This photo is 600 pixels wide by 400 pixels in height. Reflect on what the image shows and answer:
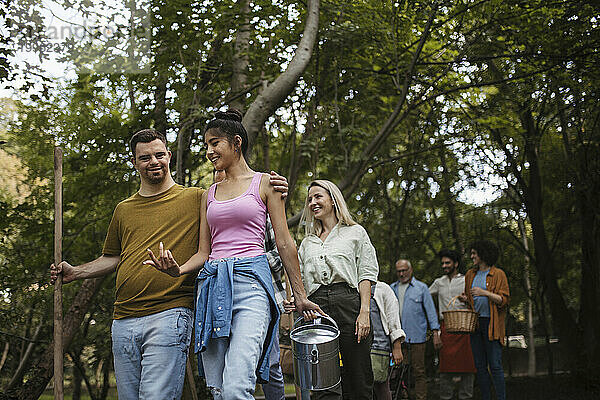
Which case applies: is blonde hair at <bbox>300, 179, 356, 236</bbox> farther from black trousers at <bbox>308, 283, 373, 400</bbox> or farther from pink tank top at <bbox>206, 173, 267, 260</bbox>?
pink tank top at <bbox>206, 173, 267, 260</bbox>

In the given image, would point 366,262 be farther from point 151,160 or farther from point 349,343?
point 151,160

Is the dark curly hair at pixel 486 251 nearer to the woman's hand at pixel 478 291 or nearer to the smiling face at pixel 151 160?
the woman's hand at pixel 478 291

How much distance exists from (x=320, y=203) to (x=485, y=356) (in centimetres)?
328

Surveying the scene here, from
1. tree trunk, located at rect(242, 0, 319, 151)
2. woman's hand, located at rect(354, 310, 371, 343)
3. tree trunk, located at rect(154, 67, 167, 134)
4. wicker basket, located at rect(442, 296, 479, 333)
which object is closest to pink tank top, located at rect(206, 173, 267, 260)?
woman's hand, located at rect(354, 310, 371, 343)

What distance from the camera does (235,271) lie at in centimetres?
288

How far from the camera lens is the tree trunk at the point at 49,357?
5.22 metres

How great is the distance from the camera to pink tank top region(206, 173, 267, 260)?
297 cm

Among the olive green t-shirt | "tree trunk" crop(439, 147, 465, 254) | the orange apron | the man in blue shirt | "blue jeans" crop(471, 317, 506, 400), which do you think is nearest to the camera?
the olive green t-shirt

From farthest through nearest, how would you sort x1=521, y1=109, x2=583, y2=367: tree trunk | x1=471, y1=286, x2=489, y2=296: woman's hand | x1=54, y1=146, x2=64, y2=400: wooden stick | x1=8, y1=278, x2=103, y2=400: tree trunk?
x1=521, y1=109, x2=583, y2=367: tree trunk < x1=471, y1=286, x2=489, y2=296: woman's hand < x1=8, y1=278, x2=103, y2=400: tree trunk < x1=54, y1=146, x2=64, y2=400: wooden stick

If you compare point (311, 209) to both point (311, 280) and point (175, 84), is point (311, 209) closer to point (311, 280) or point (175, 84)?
point (311, 280)

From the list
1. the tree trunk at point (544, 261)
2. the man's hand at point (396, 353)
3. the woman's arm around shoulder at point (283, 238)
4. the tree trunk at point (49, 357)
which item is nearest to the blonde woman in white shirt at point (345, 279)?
the woman's arm around shoulder at point (283, 238)

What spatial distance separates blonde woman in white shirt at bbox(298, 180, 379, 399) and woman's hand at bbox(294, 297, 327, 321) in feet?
2.66

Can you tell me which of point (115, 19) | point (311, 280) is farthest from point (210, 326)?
point (115, 19)

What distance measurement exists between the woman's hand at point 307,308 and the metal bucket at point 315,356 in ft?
0.54
